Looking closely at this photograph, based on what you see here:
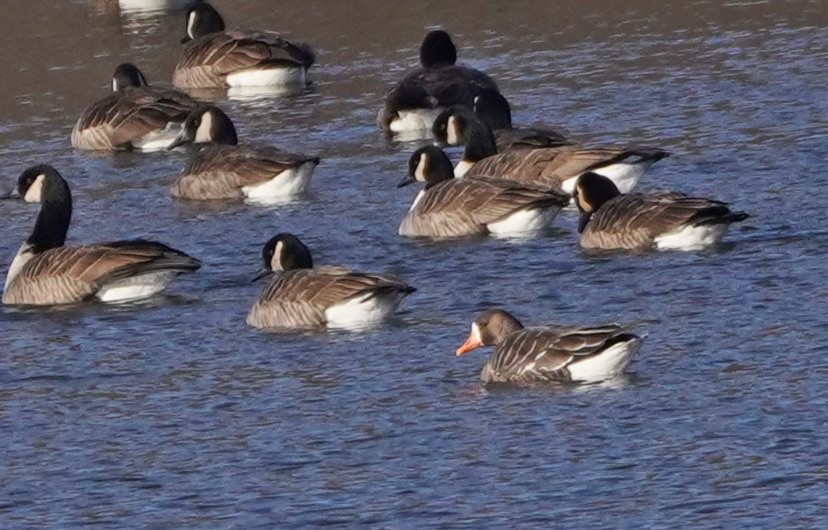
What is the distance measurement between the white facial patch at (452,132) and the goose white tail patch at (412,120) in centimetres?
147

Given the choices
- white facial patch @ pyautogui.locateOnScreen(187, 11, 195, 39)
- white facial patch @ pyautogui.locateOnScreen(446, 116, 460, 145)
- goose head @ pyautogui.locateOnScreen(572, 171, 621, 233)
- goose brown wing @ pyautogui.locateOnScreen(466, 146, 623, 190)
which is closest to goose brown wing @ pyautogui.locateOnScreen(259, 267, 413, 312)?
goose head @ pyautogui.locateOnScreen(572, 171, 621, 233)

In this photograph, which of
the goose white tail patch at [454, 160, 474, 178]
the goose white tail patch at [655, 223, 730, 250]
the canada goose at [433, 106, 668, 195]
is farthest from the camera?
the goose white tail patch at [454, 160, 474, 178]

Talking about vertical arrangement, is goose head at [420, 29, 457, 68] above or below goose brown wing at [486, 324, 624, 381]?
below

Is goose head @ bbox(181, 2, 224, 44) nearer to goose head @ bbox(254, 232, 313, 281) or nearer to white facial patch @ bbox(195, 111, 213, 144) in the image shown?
white facial patch @ bbox(195, 111, 213, 144)

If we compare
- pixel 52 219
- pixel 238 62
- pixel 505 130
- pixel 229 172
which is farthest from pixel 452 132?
pixel 238 62

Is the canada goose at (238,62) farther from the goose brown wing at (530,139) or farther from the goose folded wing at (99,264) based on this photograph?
the goose folded wing at (99,264)

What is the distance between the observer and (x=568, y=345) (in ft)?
42.9

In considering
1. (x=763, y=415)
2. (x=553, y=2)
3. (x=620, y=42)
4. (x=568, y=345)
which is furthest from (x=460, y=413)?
(x=553, y=2)

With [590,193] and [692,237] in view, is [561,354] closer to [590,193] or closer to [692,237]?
[692,237]

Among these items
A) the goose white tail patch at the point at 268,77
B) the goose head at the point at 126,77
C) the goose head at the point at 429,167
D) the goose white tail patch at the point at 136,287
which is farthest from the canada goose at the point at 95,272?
the goose white tail patch at the point at 268,77

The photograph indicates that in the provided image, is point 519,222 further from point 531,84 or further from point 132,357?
point 531,84

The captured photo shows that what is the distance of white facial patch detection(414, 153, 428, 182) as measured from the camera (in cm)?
1911

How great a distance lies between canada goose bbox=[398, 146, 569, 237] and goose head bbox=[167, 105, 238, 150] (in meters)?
4.27

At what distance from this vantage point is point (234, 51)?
2677cm
